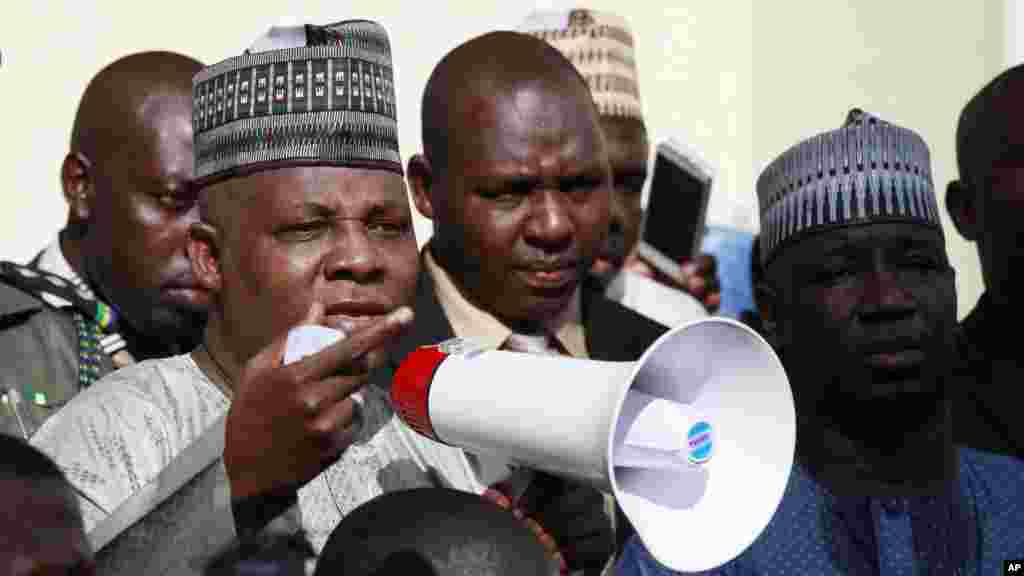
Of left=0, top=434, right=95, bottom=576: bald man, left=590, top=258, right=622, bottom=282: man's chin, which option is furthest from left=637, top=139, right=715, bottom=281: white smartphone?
Result: left=0, top=434, right=95, bottom=576: bald man

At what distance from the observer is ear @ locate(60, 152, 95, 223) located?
461 cm

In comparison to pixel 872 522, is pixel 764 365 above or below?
above

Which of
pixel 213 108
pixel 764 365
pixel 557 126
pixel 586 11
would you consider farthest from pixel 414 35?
pixel 764 365

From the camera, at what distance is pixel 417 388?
8.95 feet

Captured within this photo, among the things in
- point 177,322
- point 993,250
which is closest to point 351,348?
point 177,322

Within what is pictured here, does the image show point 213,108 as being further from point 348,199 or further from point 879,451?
point 879,451

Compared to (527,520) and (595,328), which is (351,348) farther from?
(595,328)

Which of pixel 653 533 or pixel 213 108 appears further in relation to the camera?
pixel 213 108

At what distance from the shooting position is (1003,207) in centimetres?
442

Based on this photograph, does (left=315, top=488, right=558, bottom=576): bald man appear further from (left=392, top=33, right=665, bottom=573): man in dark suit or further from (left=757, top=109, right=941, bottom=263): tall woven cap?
(left=392, top=33, right=665, bottom=573): man in dark suit

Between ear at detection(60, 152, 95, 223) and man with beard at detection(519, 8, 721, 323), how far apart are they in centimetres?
176

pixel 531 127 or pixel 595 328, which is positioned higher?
pixel 531 127

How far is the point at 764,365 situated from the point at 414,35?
4.04 meters

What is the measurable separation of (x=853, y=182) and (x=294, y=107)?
1.46 m
